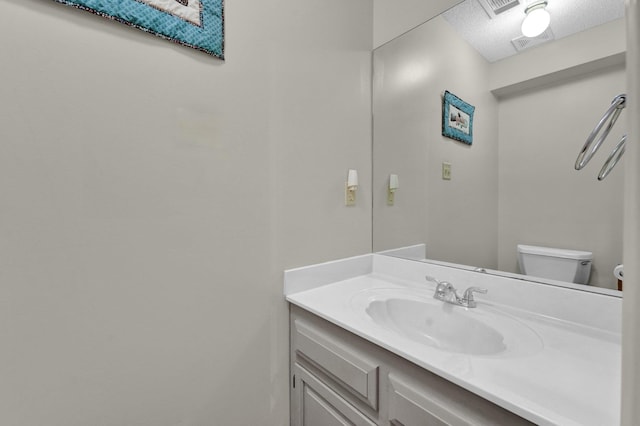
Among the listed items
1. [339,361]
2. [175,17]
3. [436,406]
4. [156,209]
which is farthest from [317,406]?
[175,17]

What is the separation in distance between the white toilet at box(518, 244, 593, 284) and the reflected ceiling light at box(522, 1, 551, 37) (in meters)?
0.77

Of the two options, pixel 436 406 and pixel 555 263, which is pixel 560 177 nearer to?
pixel 555 263

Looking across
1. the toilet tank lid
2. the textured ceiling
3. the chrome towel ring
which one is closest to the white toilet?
the toilet tank lid

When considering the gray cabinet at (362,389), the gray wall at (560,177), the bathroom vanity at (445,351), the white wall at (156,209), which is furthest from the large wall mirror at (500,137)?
the gray cabinet at (362,389)

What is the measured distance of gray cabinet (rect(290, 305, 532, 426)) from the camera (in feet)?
2.11

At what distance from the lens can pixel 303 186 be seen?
1.23 metres

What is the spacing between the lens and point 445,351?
0.78m

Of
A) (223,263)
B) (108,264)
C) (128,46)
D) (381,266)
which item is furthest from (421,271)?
(128,46)

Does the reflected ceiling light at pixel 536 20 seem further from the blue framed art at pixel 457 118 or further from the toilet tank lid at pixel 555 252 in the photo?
the toilet tank lid at pixel 555 252

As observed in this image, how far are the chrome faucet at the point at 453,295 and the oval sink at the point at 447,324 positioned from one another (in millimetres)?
19

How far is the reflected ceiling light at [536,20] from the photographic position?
3.24ft

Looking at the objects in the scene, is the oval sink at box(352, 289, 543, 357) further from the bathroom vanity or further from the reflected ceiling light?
the reflected ceiling light

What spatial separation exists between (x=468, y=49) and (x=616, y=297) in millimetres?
1046

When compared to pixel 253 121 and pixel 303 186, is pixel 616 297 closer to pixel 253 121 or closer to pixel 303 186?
pixel 303 186
